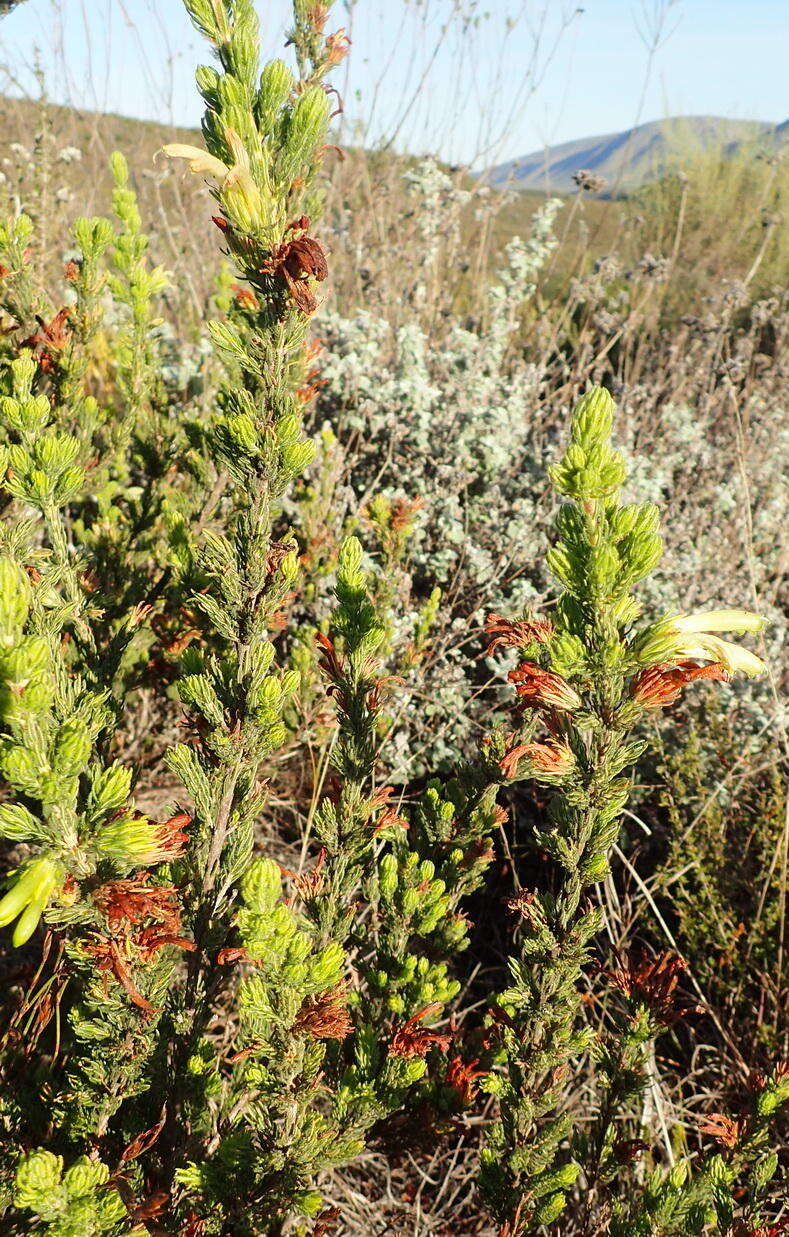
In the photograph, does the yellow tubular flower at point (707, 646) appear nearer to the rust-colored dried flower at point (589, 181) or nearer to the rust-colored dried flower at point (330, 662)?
the rust-colored dried flower at point (330, 662)

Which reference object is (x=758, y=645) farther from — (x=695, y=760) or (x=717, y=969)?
(x=717, y=969)

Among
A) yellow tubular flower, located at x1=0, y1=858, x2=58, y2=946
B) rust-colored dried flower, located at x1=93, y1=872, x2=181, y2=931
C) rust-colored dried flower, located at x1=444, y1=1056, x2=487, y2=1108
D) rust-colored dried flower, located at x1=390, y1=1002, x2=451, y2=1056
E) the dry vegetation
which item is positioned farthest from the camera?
the dry vegetation

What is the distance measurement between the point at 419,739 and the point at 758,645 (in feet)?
3.80

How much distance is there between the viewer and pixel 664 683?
0.89m

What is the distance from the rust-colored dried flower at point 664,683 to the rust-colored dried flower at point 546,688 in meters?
0.07

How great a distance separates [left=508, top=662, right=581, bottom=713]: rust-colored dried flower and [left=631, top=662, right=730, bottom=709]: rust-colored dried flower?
0.07 meters

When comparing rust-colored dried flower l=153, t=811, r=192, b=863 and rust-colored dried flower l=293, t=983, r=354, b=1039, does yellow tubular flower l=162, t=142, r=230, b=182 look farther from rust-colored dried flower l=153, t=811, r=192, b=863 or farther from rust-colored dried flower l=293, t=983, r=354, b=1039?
rust-colored dried flower l=293, t=983, r=354, b=1039

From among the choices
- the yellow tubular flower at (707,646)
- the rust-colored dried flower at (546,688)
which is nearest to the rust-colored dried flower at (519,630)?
the rust-colored dried flower at (546,688)

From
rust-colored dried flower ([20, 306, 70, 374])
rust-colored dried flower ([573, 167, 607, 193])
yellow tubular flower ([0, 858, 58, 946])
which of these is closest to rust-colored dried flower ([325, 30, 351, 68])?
rust-colored dried flower ([20, 306, 70, 374])

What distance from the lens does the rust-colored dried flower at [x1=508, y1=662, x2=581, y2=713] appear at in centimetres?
90

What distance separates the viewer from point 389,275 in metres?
4.38

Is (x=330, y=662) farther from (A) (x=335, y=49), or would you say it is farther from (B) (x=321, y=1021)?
(A) (x=335, y=49)

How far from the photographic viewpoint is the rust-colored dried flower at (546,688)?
0.90 meters

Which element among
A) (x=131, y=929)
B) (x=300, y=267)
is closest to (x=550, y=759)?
(x=131, y=929)
